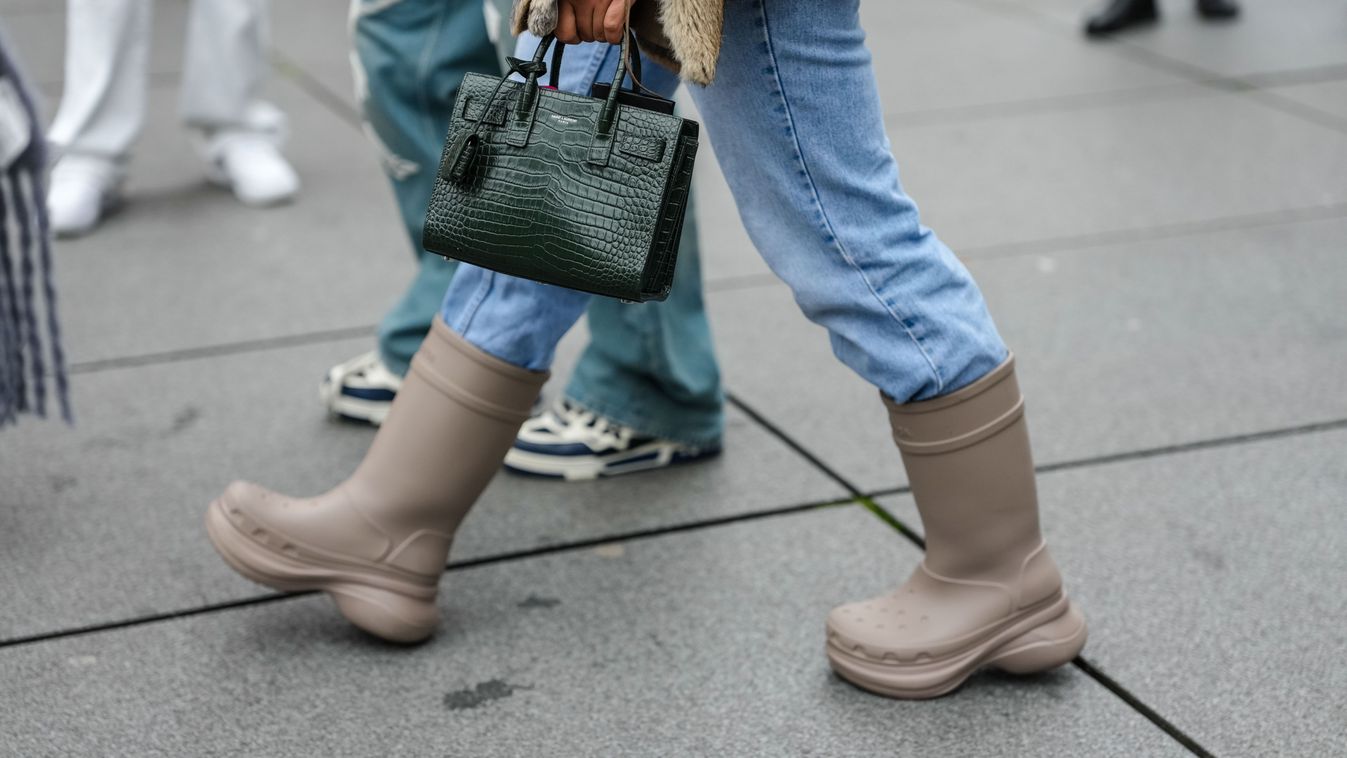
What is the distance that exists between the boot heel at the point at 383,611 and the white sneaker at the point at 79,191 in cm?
241

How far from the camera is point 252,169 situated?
14.7 feet

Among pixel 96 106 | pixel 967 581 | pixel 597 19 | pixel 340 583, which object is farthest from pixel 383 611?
pixel 96 106

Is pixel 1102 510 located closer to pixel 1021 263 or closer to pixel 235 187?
pixel 1021 263

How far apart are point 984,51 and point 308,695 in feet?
15.8

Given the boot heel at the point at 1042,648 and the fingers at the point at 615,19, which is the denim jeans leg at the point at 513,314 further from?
the boot heel at the point at 1042,648

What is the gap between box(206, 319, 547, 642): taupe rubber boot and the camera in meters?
2.11

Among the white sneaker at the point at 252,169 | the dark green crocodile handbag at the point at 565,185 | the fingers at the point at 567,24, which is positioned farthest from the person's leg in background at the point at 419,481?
the white sneaker at the point at 252,169

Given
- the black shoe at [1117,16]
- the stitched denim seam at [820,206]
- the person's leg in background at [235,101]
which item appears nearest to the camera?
the stitched denim seam at [820,206]

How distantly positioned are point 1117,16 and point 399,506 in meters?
5.04

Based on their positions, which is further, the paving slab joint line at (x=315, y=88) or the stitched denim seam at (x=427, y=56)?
the paving slab joint line at (x=315, y=88)

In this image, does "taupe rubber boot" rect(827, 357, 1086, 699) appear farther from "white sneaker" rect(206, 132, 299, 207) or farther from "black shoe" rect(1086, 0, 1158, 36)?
"black shoe" rect(1086, 0, 1158, 36)

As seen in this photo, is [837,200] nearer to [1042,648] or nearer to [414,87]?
[1042,648]

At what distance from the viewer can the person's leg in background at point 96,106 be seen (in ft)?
13.6

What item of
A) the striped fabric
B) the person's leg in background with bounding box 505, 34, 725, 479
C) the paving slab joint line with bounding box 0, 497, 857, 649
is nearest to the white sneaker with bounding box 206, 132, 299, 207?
the striped fabric
